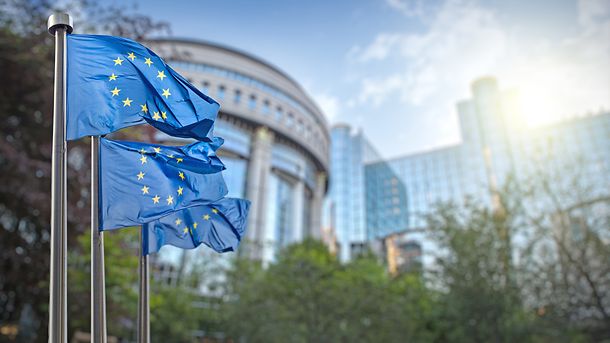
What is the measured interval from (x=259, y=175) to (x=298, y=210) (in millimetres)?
8231

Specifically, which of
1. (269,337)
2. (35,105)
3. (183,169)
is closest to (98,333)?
(183,169)

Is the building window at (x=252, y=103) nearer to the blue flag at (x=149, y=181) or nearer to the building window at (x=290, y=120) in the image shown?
the building window at (x=290, y=120)

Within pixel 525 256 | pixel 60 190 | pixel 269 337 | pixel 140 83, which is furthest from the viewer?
pixel 525 256

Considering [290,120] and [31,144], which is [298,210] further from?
[31,144]

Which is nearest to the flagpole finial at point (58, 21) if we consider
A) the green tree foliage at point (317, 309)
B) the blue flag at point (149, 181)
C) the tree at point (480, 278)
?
the blue flag at point (149, 181)

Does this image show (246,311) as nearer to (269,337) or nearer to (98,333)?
(269,337)

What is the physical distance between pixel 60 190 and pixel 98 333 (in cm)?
179

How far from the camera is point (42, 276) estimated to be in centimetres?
1788

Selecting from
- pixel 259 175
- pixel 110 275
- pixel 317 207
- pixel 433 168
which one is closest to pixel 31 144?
pixel 110 275

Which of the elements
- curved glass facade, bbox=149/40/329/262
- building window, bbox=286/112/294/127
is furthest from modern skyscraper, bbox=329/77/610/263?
building window, bbox=286/112/294/127

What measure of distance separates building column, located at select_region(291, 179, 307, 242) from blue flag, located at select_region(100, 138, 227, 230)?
177 feet

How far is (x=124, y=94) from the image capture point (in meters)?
6.66

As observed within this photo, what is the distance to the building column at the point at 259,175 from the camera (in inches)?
2185

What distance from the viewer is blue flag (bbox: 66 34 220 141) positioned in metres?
6.38
